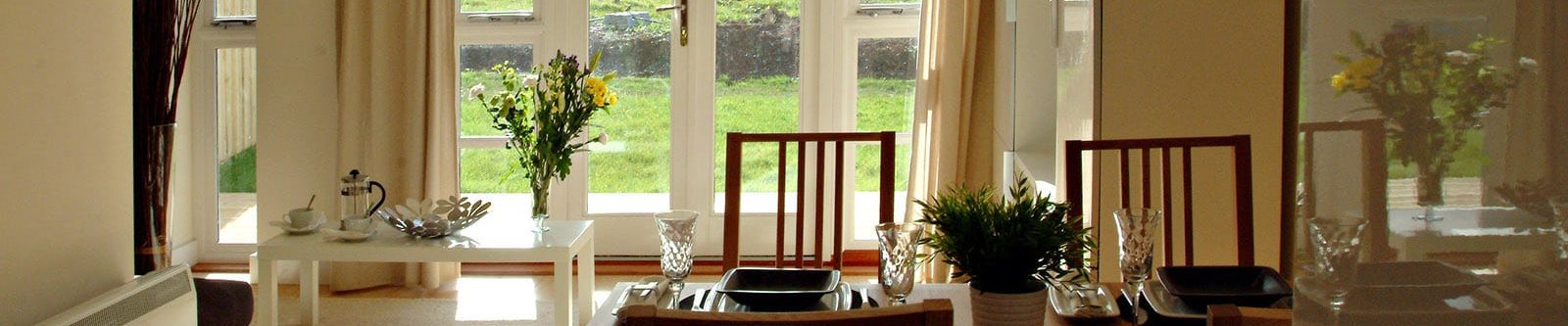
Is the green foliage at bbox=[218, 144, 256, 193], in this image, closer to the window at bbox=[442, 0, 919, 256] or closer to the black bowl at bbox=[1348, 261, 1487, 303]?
the window at bbox=[442, 0, 919, 256]

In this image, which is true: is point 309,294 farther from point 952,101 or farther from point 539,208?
point 952,101

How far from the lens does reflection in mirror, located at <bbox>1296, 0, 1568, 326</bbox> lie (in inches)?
12.5

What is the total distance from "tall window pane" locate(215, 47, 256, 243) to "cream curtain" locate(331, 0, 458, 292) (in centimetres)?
71

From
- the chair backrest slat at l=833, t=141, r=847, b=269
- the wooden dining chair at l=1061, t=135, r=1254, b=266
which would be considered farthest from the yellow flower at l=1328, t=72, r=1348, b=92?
the chair backrest slat at l=833, t=141, r=847, b=269

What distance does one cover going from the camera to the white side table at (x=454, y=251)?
3623 millimetres

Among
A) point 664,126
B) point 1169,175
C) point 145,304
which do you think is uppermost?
point 664,126

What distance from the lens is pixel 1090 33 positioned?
8.86ft

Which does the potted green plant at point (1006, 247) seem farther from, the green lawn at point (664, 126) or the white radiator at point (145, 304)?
the green lawn at point (664, 126)

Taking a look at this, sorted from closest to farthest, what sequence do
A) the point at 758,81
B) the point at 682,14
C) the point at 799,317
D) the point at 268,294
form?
the point at 799,317 < the point at 268,294 < the point at 682,14 < the point at 758,81

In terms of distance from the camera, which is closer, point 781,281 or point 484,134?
point 781,281

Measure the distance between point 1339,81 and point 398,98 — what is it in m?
4.72

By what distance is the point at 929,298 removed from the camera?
197 centimetres

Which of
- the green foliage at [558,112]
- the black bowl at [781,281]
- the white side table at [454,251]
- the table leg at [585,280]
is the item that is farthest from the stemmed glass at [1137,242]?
the green foliage at [558,112]

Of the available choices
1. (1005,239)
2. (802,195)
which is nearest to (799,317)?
(1005,239)
